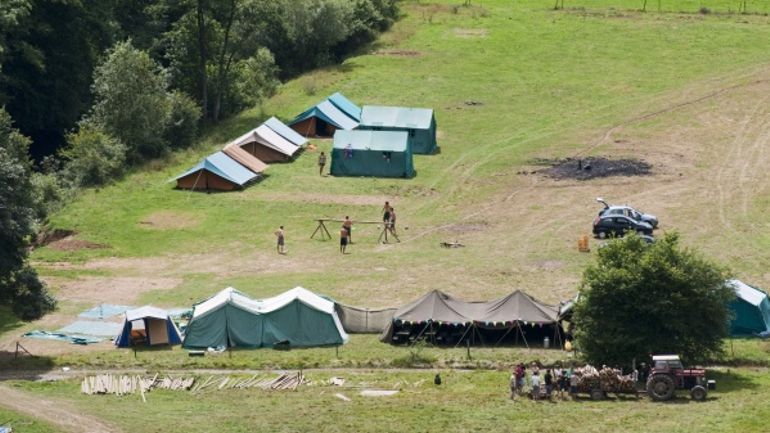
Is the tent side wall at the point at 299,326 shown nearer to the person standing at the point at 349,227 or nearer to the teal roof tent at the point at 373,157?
the person standing at the point at 349,227

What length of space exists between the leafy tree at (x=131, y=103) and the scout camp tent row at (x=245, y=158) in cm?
511

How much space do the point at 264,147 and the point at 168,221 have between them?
12.9 metres

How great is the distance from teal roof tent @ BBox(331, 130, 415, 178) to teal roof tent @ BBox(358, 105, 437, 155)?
328 cm

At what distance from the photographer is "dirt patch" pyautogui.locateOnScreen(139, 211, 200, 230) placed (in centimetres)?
7819

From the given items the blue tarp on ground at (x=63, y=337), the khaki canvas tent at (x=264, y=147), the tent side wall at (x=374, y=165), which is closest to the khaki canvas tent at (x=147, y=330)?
the blue tarp on ground at (x=63, y=337)

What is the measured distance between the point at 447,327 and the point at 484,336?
1494mm

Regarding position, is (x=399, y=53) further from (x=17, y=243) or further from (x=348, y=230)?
(x=17, y=243)

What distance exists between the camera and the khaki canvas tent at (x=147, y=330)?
5872cm

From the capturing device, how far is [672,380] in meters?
50.3

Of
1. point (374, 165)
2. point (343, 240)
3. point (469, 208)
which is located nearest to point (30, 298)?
point (343, 240)

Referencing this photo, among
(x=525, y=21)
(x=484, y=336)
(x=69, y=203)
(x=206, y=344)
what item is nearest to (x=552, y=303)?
(x=484, y=336)

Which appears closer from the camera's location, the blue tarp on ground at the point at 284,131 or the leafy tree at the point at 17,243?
the leafy tree at the point at 17,243

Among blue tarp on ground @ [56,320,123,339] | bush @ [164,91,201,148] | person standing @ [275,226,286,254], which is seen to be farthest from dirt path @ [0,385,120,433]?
bush @ [164,91,201,148]

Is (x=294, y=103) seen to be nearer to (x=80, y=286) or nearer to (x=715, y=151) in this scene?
(x=715, y=151)
